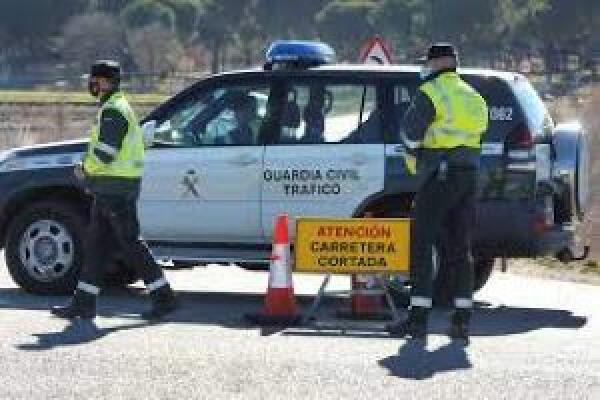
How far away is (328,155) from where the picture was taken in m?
10.7

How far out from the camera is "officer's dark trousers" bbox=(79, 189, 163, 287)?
988cm

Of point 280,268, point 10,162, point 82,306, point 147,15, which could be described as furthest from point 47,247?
point 147,15

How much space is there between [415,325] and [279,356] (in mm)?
1194

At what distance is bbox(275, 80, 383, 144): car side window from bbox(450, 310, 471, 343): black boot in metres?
2.04

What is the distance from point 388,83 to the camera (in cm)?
1087

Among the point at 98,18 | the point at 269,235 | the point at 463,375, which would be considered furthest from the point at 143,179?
the point at 98,18

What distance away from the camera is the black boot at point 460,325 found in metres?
9.02

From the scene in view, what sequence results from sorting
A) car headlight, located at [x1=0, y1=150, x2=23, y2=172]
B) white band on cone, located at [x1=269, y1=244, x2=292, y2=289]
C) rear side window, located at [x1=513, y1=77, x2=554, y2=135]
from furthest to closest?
car headlight, located at [x1=0, y1=150, x2=23, y2=172] → rear side window, located at [x1=513, y1=77, x2=554, y2=135] → white band on cone, located at [x1=269, y1=244, x2=292, y2=289]

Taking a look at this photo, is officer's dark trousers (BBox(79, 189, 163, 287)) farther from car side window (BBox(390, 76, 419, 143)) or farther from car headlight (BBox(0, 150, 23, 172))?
car side window (BBox(390, 76, 419, 143))

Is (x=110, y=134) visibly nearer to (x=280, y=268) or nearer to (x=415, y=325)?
(x=280, y=268)

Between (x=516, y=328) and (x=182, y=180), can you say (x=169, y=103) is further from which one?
(x=516, y=328)

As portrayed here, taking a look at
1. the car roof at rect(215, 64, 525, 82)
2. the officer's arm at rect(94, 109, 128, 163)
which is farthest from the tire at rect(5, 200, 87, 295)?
the car roof at rect(215, 64, 525, 82)

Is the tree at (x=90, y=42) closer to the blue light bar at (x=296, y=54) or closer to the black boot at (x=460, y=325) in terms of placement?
the blue light bar at (x=296, y=54)

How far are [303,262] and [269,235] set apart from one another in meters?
0.99
